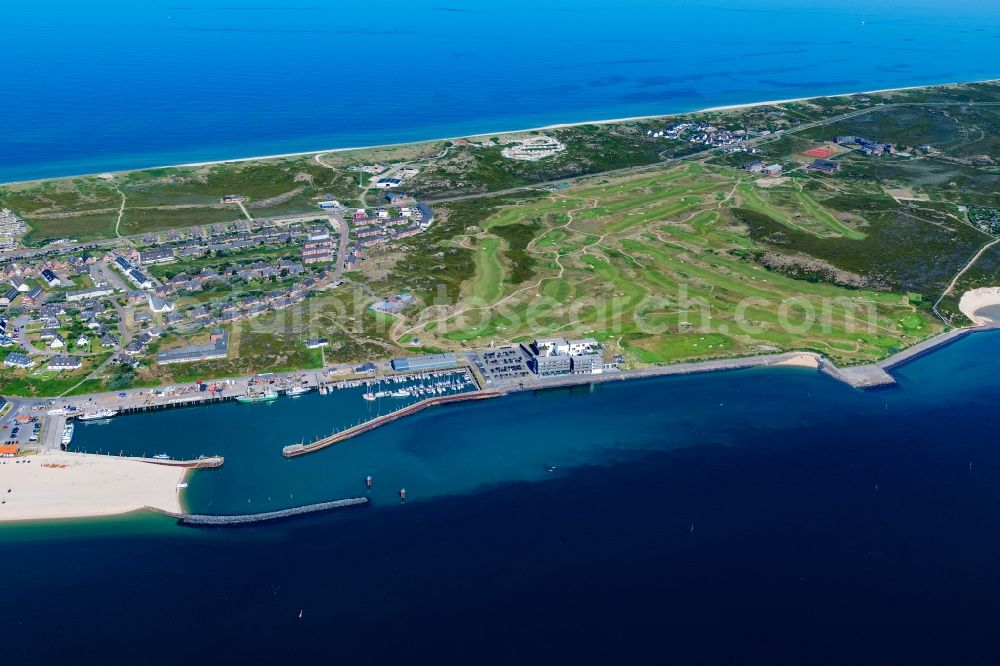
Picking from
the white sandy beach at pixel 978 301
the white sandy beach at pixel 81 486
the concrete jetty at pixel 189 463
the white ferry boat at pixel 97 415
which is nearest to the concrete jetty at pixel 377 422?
the concrete jetty at pixel 189 463

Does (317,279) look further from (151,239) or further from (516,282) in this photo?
(151,239)

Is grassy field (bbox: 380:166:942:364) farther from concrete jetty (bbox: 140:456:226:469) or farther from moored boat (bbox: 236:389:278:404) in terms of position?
concrete jetty (bbox: 140:456:226:469)

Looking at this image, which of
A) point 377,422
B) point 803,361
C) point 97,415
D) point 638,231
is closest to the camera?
point 97,415

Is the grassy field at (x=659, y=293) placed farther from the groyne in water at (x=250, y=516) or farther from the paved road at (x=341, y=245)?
the groyne in water at (x=250, y=516)

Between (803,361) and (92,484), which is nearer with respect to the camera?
(92,484)

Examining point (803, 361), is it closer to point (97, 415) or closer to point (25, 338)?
point (97, 415)

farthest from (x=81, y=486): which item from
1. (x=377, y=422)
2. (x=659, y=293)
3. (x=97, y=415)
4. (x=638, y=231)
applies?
(x=638, y=231)
